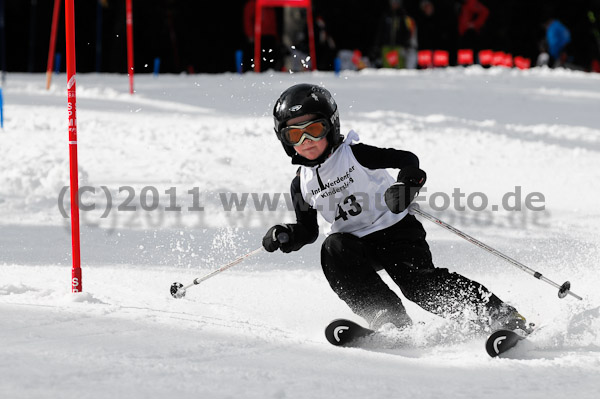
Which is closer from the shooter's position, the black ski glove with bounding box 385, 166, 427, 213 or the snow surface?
the snow surface

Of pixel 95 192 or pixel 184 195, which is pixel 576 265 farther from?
pixel 95 192

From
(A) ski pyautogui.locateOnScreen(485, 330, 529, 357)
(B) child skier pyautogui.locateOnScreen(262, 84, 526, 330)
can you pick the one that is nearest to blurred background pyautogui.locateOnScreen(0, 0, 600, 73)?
(B) child skier pyautogui.locateOnScreen(262, 84, 526, 330)

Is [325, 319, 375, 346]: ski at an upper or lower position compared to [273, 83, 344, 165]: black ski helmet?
lower

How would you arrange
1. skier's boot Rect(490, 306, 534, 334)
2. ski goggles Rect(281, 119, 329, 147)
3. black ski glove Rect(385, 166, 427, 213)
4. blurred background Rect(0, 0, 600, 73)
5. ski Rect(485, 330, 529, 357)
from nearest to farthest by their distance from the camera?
ski Rect(485, 330, 529, 357), skier's boot Rect(490, 306, 534, 334), black ski glove Rect(385, 166, 427, 213), ski goggles Rect(281, 119, 329, 147), blurred background Rect(0, 0, 600, 73)

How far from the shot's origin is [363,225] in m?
4.63

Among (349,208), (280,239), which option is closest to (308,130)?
(349,208)

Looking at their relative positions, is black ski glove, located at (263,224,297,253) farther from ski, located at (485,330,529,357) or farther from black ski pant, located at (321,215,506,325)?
ski, located at (485,330,529,357)

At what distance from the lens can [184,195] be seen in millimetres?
7965

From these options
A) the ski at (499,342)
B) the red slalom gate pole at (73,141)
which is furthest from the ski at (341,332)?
the red slalom gate pole at (73,141)

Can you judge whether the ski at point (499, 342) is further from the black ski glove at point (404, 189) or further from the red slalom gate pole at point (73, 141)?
the red slalom gate pole at point (73, 141)

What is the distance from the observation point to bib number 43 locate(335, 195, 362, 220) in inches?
181

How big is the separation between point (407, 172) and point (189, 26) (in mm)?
14693

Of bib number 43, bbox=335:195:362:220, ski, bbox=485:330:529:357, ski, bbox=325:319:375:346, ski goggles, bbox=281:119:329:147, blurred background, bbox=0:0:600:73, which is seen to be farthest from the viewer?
blurred background, bbox=0:0:600:73

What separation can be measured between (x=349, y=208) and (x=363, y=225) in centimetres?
11
